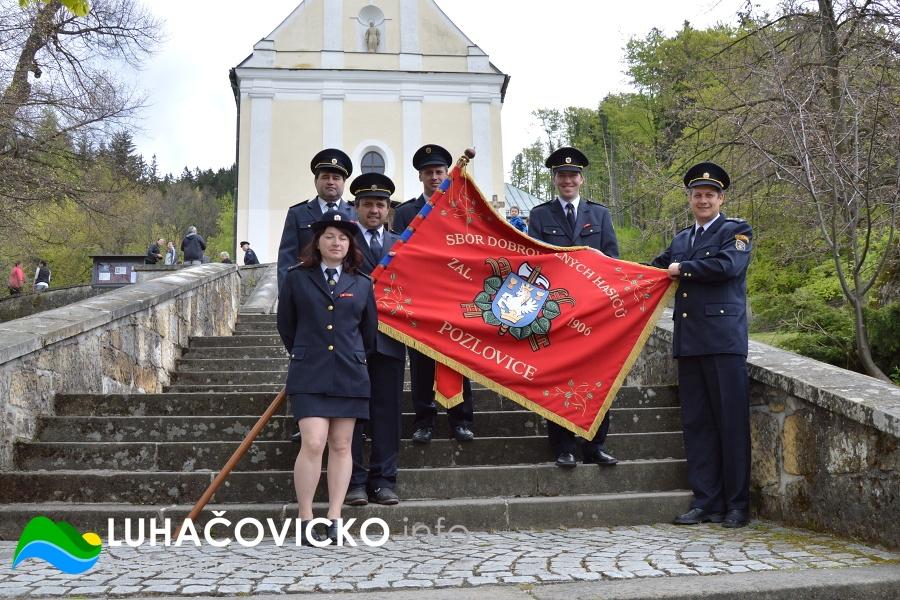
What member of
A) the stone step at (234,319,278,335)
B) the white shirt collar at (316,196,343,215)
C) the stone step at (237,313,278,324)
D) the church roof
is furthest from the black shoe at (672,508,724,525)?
the church roof

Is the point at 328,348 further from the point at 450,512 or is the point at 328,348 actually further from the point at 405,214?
the point at 405,214

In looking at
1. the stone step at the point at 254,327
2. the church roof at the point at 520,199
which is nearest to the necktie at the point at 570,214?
the stone step at the point at 254,327

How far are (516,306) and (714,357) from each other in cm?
138

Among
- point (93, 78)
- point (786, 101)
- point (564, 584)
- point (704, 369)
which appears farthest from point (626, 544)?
point (93, 78)

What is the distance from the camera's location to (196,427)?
621 centimetres

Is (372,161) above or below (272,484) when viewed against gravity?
above

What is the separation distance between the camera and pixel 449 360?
5.81 meters

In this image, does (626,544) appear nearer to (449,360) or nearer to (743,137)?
(449,360)

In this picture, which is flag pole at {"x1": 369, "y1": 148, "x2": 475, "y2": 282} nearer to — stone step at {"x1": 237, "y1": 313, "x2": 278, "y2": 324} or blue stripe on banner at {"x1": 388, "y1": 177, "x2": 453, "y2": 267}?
blue stripe on banner at {"x1": 388, "y1": 177, "x2": 453, "y2": 267}

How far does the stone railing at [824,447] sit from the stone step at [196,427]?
1153mm

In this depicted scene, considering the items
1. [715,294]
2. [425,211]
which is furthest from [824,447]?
[425,211]

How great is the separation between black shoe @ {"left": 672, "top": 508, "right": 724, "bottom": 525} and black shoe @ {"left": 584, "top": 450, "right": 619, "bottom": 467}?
0.56m

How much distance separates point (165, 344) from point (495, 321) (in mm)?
4579

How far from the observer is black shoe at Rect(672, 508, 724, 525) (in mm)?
5355
